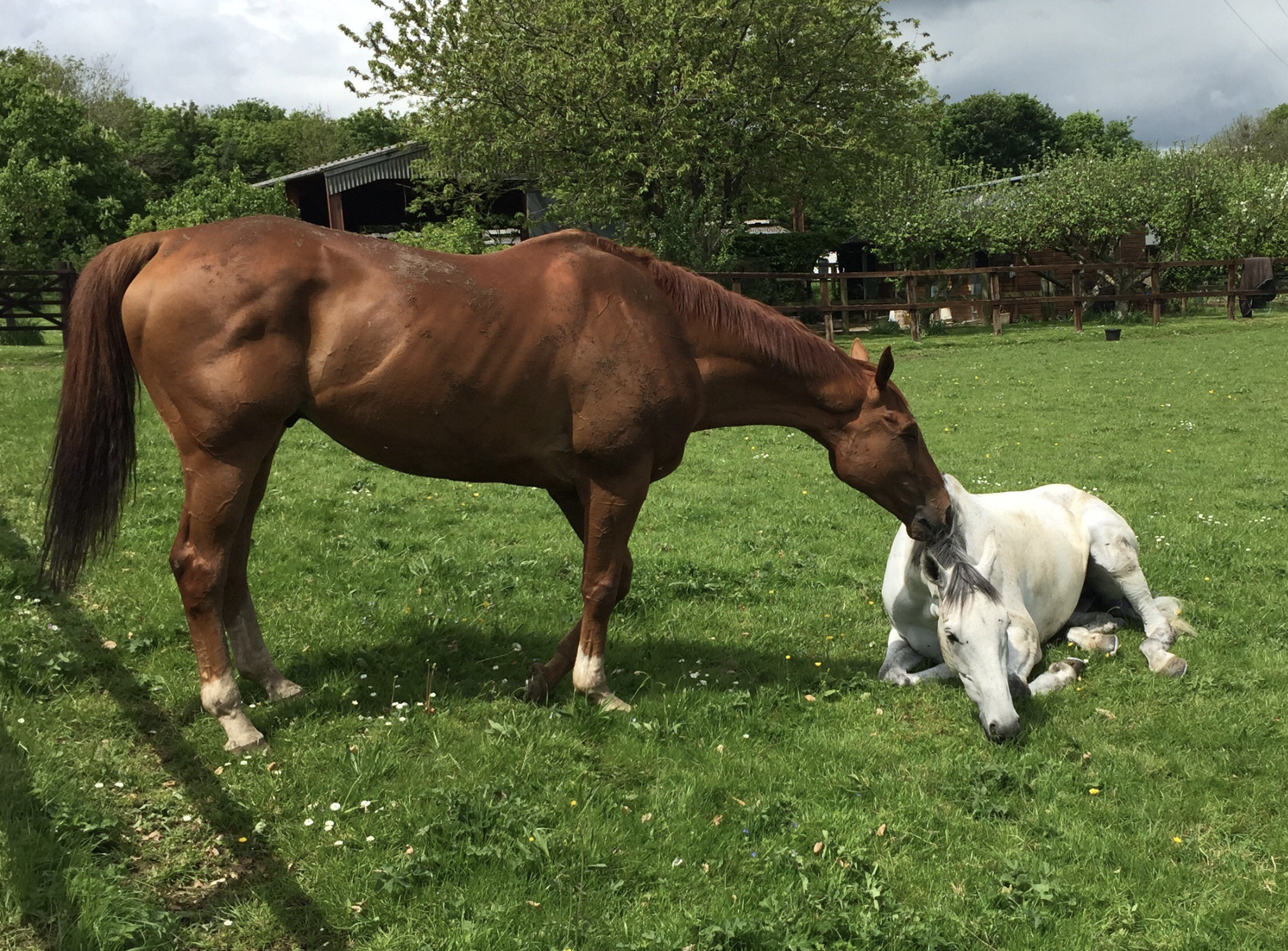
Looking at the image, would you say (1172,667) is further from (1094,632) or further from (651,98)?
(651,98)

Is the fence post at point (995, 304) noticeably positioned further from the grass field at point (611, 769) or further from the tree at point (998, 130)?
the tree at point (998, 130)

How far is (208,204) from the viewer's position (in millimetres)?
22719

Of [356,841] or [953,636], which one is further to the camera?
[953,636]

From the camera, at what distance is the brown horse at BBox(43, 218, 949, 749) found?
13.5ft

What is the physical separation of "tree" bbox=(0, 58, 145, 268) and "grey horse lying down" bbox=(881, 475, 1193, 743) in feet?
104

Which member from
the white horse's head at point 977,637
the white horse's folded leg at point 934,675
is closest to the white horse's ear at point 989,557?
the white horse's head at point 977,637

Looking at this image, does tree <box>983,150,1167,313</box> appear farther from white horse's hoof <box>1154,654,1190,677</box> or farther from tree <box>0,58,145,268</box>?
tree <box>0,58,145,268</box>

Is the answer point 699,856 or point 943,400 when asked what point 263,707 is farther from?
point 943,400

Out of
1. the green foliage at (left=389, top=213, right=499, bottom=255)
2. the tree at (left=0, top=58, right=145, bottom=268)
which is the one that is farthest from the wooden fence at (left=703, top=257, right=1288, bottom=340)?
the tree at (left=0, top=58, right=145, bottom=268)

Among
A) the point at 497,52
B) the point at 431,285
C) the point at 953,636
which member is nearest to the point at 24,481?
the point at 431,285

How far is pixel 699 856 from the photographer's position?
11.7 feet

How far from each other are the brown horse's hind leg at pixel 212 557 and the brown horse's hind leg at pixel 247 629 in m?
0.43

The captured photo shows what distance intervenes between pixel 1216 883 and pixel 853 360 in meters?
2.88

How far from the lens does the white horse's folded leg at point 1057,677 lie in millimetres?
5242
